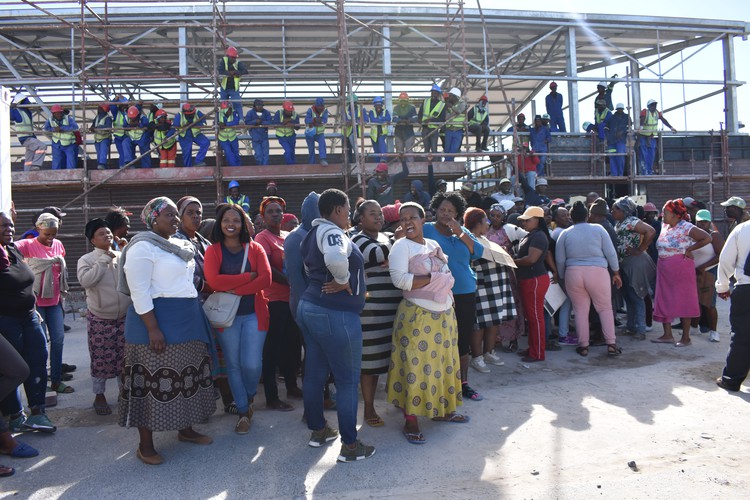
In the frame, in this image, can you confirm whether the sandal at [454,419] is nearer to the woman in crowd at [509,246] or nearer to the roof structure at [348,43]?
the woman in crowd at [509,246]

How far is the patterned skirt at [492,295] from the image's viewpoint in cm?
522

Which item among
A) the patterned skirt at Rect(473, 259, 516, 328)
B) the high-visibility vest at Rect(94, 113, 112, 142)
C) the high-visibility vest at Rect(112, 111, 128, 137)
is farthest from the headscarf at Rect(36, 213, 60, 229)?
the high-visibility vest at Rect(94, 113, 112, 142)

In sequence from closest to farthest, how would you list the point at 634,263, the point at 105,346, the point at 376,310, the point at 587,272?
the point at 376,310, the point at 105,346, the point at 587,272, the point at 634,263

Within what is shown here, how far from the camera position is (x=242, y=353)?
3.81m

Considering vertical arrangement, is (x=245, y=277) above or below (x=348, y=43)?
below

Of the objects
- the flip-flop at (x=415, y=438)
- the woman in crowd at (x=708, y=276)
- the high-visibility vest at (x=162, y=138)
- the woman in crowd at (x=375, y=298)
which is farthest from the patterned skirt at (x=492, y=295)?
the high-visibility vest at (x=162, y=138)

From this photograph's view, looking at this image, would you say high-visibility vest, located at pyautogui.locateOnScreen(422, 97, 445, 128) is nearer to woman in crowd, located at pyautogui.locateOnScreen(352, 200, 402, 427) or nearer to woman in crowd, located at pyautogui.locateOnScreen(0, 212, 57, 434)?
woman in crowd, located at pyautogui.locateOnScreen(352, 200, 402, 427)

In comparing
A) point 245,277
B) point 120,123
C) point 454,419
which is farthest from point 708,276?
point 120,123

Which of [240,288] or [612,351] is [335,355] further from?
[612,351]

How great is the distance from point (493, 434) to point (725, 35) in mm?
14564

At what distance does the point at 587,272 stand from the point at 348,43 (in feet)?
28.4

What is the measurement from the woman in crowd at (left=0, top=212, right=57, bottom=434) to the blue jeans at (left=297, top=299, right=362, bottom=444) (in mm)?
2005

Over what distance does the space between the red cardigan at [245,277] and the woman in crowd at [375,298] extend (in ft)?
2.26

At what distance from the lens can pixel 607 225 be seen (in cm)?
621
